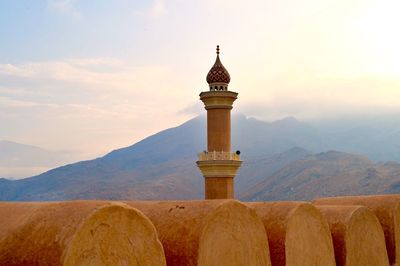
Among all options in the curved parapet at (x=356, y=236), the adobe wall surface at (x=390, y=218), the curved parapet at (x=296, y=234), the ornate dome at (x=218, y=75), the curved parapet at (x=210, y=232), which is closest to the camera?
the curved parapet at (x=210, y=232)

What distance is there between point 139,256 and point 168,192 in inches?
6105

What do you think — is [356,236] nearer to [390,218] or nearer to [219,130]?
[390,218]

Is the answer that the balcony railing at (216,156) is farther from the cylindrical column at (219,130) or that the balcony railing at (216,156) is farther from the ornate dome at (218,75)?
the ornate dome at (218,75)

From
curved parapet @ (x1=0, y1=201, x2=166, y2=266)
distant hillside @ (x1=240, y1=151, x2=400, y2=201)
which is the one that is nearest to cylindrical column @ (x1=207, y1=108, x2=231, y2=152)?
curved parapet @ (x1=0, y1=201, x2=166, y2=266)

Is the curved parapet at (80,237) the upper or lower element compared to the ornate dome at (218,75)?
lower

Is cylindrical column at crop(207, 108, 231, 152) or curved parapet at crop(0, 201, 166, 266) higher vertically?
cylindrical column at crop(207, 108, 231, 152)

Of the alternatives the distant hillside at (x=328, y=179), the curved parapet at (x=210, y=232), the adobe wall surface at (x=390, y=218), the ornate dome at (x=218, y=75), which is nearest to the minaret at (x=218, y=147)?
the ornate dome at (x=218, y=75)

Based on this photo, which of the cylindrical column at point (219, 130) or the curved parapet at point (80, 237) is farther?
the cylindrical column at point (219, 130)

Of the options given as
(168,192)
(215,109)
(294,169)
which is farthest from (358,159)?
(215,109)

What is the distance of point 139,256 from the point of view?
281 inches

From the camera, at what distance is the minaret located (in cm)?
2605

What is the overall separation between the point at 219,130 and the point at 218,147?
0.86m

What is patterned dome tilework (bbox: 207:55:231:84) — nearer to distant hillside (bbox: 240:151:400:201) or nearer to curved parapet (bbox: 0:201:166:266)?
curved parapet (bbox: 0:201:166:266)

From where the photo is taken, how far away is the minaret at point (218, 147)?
26047mm
